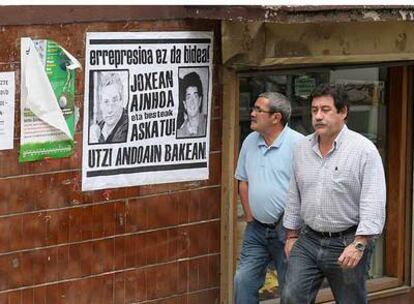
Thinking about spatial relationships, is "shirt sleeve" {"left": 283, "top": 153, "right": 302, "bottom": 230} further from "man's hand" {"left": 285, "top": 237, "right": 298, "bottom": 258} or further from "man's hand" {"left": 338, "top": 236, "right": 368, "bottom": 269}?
"man's hand" {"left": 338, "top": 236, "right": 368, "bottom": 269}

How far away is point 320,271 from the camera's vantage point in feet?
21.4

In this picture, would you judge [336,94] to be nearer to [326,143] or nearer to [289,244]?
[326,143]

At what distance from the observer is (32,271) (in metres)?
6.86

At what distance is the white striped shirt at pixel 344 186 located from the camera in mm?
6230

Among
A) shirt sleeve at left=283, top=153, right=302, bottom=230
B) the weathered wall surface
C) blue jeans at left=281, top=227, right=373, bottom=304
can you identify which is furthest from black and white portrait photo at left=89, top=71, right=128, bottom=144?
blue jeans at left=281, top=227, right=373, bottom=304

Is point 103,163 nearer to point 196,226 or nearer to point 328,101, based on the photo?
point 196,226

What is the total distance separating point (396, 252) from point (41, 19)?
3.85 m

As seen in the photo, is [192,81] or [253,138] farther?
[192,81]

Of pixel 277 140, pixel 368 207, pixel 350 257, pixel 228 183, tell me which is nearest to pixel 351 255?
pixel 350 257

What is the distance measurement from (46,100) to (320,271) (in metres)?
1.93

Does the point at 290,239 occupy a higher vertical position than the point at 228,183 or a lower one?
lower

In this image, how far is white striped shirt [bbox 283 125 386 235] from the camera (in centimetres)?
623

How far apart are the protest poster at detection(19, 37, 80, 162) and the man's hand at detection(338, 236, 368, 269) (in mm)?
1847

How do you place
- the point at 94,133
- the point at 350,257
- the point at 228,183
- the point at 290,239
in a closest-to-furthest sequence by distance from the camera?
1. the point at 350,257
2. the point at 290,239
3. the point at 94,133
4. the point at 228,183
